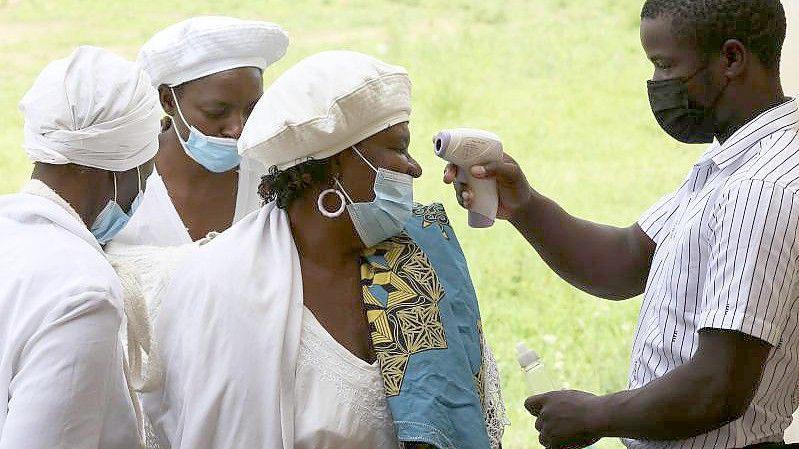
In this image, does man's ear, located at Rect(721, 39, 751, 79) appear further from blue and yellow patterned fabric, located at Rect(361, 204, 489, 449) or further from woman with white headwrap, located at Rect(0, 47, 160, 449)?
woman with white headwrap, located at Rect(0, 47, 160, 449)

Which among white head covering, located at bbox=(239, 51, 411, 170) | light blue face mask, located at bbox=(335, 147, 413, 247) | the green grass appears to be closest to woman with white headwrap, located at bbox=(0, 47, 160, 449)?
white head covering, located at bbox=(239, 51, 411, 170)

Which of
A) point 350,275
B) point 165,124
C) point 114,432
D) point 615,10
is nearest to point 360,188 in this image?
point 350,275

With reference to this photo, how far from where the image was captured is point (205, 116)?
344cm

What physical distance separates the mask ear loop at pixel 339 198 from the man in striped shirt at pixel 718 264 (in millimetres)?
583

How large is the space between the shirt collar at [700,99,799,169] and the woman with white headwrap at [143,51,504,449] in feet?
2.08

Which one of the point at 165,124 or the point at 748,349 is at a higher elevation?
the point at 748,349

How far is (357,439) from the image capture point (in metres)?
2.36

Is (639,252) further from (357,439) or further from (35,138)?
(35,138)

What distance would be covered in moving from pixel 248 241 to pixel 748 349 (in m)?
1.05

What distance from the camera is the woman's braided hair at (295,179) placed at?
2486 millimetres

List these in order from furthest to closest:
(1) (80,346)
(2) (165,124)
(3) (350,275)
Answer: (2) (165,124)
(3) (350,275)
(1) (80,346)

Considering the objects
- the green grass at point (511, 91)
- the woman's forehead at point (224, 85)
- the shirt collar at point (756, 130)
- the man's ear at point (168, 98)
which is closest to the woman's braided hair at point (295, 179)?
the shirt collar at point (756, 130)

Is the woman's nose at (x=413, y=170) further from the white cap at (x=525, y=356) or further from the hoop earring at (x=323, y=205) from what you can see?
the white cap at (x=525, y=356)

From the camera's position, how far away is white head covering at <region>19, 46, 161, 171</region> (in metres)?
2.33
